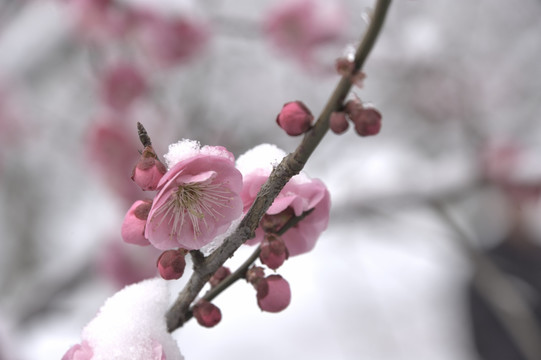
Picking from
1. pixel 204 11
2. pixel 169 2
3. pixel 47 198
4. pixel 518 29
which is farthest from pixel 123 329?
pixel 518 29

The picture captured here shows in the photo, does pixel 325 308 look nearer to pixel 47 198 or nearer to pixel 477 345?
pixel 477 345

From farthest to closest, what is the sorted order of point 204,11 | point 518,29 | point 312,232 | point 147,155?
point 518,29 < point 204,11 < point 312,232 < point 147,155

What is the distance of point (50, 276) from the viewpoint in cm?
218

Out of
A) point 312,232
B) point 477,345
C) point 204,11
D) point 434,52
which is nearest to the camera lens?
point 312,232

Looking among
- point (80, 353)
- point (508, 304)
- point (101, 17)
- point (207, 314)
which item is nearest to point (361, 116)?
point (207, 314)

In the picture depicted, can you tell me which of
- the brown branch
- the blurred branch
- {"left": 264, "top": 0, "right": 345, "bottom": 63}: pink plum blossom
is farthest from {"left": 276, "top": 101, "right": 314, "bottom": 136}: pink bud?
{"left": 264, "top": 0, "right": 345, "bottom": 63}: pink plum blossom

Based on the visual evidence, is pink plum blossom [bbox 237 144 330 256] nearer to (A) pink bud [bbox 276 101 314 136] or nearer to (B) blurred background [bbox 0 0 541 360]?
(A) pink bud [bbox 276 101 314 136]

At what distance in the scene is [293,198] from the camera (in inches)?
16.9

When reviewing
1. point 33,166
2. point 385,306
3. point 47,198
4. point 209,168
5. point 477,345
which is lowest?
point 385,306

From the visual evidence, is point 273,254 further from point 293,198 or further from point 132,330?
point 132,330

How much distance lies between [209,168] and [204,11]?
1852 mm

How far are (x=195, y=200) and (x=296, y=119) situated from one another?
0.13m

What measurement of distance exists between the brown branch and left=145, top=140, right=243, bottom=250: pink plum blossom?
0.02 meters

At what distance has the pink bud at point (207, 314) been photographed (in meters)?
0.44
